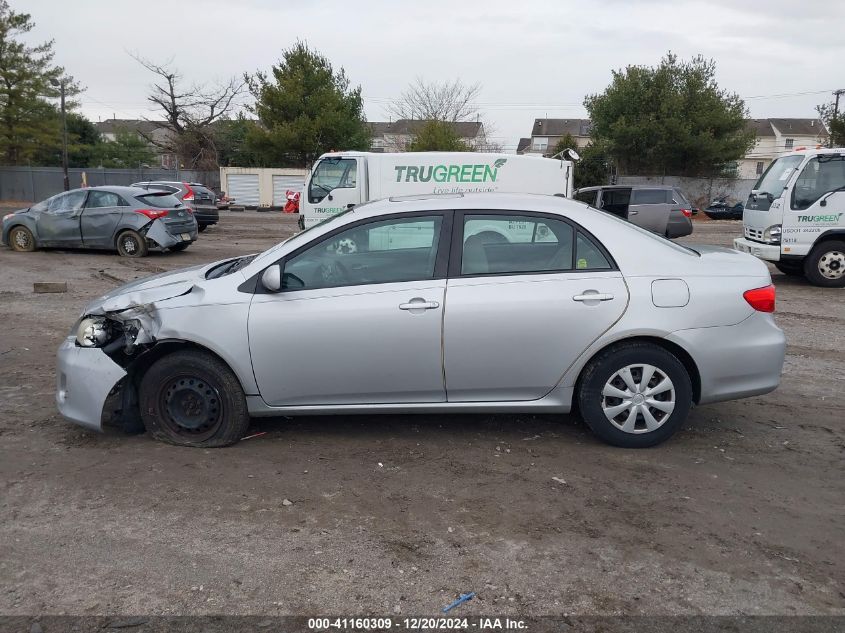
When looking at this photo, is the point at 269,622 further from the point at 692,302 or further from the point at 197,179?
the point at 197,179

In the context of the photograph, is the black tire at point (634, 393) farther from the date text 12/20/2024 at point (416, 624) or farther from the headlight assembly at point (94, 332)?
the headlight assembly at point (94, 332)

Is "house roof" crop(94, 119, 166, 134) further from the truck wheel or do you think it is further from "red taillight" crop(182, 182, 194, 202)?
the truck wheel

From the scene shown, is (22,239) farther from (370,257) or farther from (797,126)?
(797,126)

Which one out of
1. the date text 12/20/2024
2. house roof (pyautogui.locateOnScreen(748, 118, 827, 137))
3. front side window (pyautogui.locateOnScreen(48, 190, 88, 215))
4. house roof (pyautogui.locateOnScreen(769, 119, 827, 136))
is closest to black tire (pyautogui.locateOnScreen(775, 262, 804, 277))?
the date text 12/20/2024

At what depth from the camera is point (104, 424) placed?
4.73 metres

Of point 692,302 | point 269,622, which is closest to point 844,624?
point 692,302

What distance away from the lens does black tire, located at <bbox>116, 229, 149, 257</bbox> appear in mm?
14773

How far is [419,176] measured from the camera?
13.9m

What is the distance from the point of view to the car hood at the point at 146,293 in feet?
15.1

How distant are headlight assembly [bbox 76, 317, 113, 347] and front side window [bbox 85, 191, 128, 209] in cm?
1125

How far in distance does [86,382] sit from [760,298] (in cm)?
450

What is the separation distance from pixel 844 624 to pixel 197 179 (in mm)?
43598

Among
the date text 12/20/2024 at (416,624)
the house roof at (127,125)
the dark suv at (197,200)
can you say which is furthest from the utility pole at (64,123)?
the date text 12/20/2024 at (416,624)

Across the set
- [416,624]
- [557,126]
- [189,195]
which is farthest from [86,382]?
[557,126]
